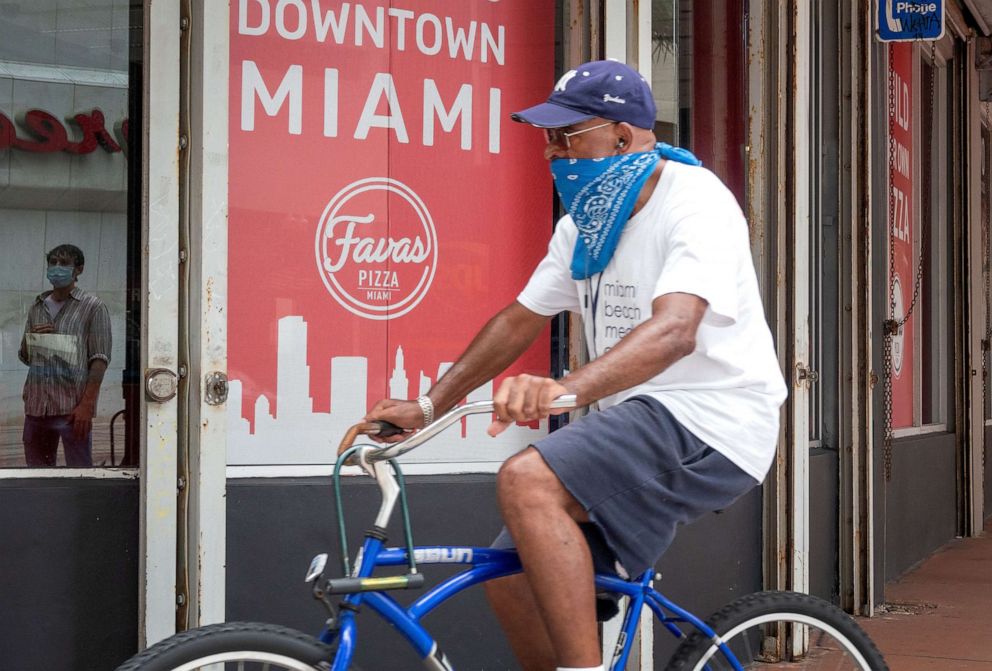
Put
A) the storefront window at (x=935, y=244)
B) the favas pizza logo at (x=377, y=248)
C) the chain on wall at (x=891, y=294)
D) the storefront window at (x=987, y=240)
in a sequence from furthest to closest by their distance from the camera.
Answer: the storefront window at (x=987, y=240) < the storefront window at (x=935, y=244) < the chain on wall at (x=891, y=294) < the favas pizza logo at (x=377, y=248)

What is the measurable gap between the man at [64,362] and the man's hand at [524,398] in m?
2.25

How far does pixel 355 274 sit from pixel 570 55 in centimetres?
113

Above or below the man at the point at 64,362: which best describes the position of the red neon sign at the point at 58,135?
above

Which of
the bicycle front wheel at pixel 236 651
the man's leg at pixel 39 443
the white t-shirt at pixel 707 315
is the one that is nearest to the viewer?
the bicycle front wheel at pixel 236 651

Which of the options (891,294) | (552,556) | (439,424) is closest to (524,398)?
(439,424)

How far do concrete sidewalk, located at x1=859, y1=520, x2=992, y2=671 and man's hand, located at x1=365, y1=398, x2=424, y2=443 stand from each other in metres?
3.37

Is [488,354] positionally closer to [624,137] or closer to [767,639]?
[624,137]

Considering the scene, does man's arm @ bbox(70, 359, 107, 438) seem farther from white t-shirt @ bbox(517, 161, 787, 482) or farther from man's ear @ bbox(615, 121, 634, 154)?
man's ear @ bbox(615, 121, 634, 154)

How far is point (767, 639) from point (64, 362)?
7.64 ft

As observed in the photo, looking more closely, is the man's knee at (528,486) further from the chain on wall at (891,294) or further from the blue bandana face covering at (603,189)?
the chain on wall at (891,294)

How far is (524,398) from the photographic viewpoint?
2221 mm

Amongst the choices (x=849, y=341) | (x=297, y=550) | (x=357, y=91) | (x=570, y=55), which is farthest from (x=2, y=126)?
(x=849, y=341)

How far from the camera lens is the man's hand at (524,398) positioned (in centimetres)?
221

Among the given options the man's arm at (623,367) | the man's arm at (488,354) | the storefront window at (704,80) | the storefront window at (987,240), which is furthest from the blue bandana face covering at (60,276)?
the storefront window at (987,240)
